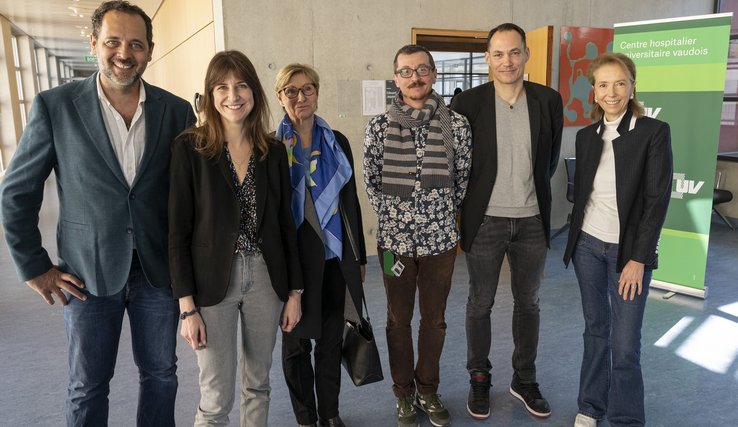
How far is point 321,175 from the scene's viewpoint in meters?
2.31

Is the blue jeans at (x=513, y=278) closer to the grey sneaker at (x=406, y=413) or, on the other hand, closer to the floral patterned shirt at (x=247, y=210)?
the grey sneaker at (x=406, y=413)

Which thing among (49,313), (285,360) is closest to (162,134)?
(285,360)

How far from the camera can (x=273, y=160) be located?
1983 mm

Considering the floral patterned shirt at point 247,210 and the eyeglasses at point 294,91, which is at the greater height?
the eyeglasses at point 294,91

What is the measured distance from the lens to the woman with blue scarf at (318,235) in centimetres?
227

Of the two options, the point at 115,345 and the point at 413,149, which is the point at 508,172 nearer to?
the point at 413,149

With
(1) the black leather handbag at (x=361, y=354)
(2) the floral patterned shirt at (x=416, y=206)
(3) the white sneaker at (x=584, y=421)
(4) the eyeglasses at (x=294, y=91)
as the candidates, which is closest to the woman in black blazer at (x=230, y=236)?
(4) the eyeglasses at (x=294, y=91)

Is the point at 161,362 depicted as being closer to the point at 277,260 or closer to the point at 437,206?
the point at 277,260

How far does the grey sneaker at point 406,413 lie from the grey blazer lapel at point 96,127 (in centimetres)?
170

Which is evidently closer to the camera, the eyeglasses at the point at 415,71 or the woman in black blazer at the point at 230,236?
the woman in black blazer at the point at 230,236

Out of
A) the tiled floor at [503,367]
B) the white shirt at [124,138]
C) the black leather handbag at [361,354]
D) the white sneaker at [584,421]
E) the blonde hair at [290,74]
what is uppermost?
the blonde hair at [290,74]

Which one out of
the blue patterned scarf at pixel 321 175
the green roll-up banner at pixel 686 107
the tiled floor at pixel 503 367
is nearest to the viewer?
the blue patterned scarf at pixel 321 175

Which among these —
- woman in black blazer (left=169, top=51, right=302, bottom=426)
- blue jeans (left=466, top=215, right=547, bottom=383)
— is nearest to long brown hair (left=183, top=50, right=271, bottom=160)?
woman in black blazer (left=169, top=51, right=302, bottom=426)

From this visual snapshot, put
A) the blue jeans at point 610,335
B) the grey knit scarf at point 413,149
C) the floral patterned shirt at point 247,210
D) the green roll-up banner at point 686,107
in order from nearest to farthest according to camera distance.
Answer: the floral patterned shirt at point 247,210, the blue jeans at point 610,335, the grey knit scarf at point 413,149, the green roll-up banner at point 686,107
